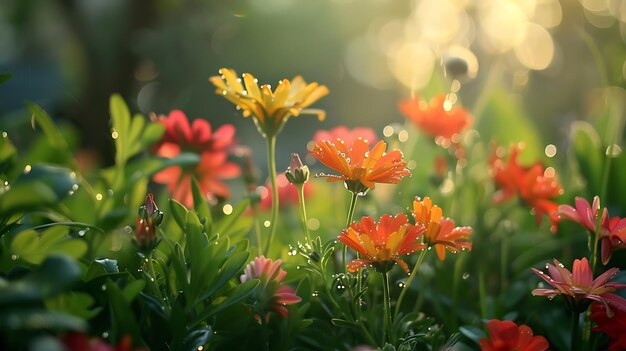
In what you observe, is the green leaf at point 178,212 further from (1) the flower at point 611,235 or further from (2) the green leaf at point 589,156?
(2) the green leaf at point 589,156

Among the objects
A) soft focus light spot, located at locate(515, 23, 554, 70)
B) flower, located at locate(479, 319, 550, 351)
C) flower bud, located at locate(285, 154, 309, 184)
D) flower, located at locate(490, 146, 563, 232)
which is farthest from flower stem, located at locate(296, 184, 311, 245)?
soft focus light spot, located at locate(515, 23, 554, 70)

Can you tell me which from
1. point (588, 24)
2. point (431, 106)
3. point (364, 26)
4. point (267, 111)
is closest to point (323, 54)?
point (364, 26)

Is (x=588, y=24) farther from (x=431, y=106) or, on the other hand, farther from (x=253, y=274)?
(x=253, y=274)

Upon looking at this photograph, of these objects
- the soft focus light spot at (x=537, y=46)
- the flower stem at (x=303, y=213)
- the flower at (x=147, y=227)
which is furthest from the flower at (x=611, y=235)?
the soft focus light spot at (x=537, y=46)

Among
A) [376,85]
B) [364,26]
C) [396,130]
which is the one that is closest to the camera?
[396,130]

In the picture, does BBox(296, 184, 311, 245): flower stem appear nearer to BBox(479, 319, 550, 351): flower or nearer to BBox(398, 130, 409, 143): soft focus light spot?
BBox(479, 319, 550, 351): flower
